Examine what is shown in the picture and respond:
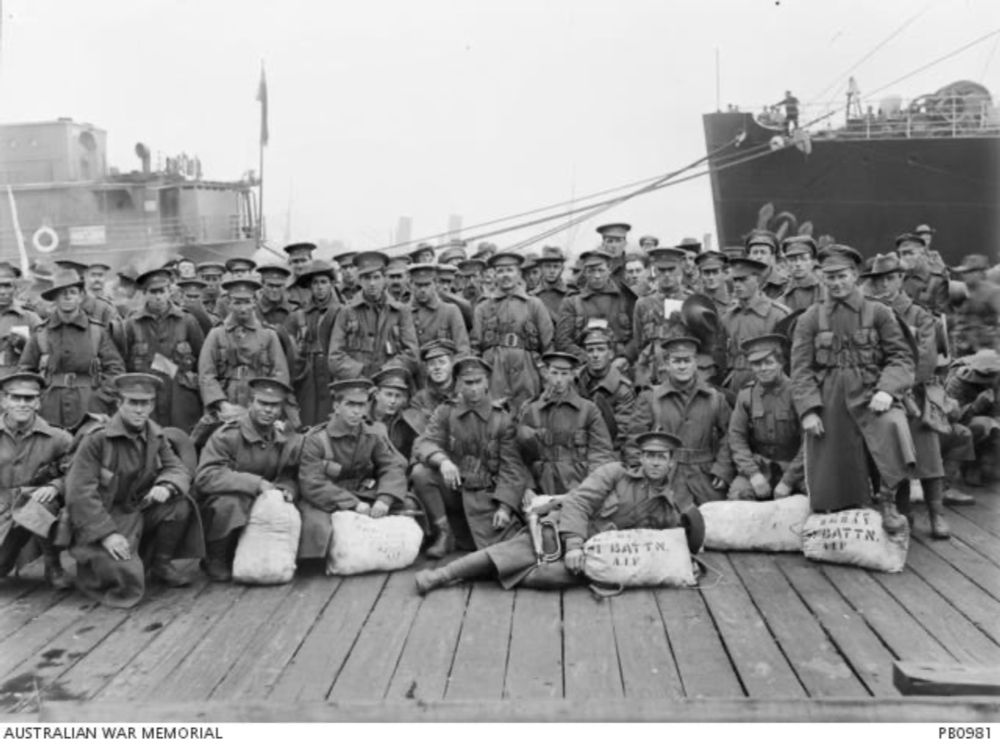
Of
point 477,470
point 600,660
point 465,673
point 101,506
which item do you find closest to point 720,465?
point 477,470

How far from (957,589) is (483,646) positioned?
2632mm

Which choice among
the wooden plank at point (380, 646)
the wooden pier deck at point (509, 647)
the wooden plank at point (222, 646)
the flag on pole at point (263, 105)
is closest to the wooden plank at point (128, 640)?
the wooden pier deck at point (509, 647)

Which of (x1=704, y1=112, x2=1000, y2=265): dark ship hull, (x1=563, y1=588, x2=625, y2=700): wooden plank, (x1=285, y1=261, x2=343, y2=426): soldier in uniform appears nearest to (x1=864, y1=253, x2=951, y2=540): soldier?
(x1=563, y1=588, x2=625, y2=700): wooden plank

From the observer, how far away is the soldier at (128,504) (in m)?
5.06

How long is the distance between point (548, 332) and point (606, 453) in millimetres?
1522

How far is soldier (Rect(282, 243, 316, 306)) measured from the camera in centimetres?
805

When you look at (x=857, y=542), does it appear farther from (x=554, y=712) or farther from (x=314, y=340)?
(x=314, y=340)

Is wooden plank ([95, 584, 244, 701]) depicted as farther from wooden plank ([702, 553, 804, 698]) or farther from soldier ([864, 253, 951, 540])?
soldier ([864, 253, 951, 540])

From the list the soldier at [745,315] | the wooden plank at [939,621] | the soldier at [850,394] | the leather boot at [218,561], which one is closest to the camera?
the wooden plank at [939,621]

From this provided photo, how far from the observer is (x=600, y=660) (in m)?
4.20

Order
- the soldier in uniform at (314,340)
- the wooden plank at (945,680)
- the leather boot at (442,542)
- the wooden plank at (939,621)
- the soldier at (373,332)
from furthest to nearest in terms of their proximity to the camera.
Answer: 1. the soldier in uniform at (314,340)
2. the soldier at (373,332)
3. the leather boot at (442,542)
4. the wooden plank at (939,621)
5. the wooden plank at (945,680)

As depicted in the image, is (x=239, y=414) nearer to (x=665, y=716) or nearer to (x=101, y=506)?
(x=101, y=506)

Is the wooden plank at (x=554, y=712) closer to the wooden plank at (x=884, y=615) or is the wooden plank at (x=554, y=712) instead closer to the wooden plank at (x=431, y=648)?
the wooden plank at (x=431, y=648)

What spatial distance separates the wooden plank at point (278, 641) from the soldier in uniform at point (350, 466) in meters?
0.47
